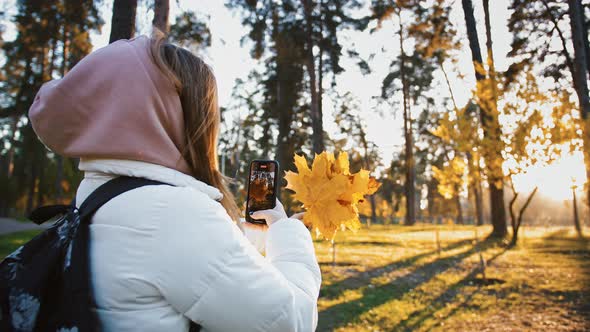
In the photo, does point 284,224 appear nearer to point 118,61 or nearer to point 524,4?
point 118,61

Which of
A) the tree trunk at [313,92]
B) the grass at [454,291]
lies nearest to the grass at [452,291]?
the grass at [454,291]

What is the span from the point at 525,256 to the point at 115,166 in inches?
548

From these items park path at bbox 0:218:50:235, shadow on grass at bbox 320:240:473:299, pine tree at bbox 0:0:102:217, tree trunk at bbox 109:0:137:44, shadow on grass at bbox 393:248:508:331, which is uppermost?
pine tree at bbox 0:0:102:217

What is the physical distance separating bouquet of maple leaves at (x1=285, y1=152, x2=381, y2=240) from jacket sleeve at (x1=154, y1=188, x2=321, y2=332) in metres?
0.73

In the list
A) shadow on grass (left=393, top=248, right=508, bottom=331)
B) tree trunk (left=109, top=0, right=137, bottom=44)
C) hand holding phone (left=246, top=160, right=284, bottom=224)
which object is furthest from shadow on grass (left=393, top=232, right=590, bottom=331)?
tree trunk (left=109, top=0, right=137, bottom=44)

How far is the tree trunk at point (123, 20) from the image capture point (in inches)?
150

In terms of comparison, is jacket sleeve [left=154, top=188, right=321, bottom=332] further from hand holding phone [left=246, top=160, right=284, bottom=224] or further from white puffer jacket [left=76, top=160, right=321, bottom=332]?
hand holding phone [left=246, top=160, right=284, bottom=224]

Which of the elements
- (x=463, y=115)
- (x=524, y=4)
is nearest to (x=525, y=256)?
(x=463, y=115)

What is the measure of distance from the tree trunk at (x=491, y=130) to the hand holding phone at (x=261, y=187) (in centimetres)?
960

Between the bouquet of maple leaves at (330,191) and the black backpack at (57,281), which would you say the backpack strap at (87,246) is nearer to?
the black backpack at (57,281)

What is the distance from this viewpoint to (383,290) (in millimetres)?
7812

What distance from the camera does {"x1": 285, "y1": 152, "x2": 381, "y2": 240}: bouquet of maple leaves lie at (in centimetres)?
176

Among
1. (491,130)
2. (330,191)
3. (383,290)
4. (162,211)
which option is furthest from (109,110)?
(491,130)

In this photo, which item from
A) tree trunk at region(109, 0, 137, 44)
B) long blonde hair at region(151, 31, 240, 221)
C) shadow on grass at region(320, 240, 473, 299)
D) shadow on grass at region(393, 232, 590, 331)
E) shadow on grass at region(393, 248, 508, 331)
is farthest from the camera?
shadow on grass at region(320, 240, 473, 299)
